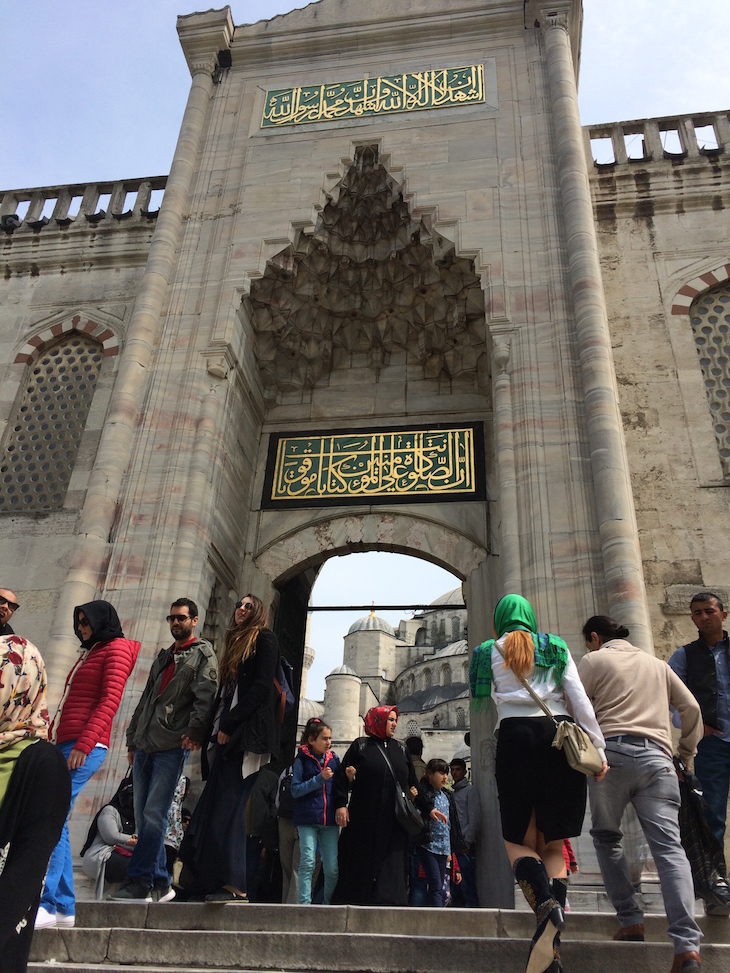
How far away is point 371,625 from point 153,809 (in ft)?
137

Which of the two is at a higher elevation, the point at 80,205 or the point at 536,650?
the point at 80,205

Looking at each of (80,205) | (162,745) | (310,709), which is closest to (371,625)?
(310,709)

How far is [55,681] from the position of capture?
6199 millimetres

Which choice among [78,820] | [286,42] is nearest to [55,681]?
[78,820]

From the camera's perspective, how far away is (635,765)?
10.4 ft

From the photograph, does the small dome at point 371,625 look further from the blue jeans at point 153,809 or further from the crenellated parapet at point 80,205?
the blue jeans at point 153,809

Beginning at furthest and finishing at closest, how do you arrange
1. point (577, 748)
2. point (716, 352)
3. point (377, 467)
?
point (716, 352) → point (377, 467) → point (577, 748)

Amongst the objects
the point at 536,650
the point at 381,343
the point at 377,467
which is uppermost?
the point at 381,343

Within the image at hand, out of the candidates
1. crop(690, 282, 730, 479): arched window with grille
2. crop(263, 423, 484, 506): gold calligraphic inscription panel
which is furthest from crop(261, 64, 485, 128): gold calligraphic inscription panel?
crop(263, 423, 484, 506): gold calligraphic inscription panel

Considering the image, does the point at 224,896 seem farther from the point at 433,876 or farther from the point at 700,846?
the point at 433,876

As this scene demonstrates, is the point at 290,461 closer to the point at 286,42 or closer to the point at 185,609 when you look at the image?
the point at 185,609

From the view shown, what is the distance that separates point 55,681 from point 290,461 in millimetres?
3316

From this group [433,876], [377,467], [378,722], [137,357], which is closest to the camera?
[378,722]

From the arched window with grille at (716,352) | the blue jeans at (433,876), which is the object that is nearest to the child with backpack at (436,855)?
the blue jeans at (433,876)
